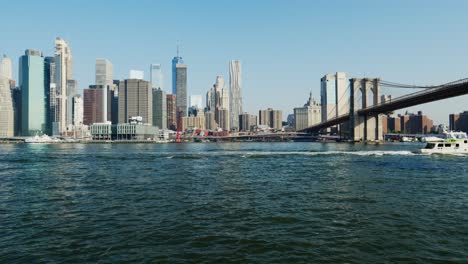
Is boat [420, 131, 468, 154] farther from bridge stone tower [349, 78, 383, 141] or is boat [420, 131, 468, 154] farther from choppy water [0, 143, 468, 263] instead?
bridge stone tower [349, 78, 383, 141]

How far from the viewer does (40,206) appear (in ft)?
61.1

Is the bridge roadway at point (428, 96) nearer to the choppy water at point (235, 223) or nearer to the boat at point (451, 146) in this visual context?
the boat at point (451, 146)

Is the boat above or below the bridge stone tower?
below

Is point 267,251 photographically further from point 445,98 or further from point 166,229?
point 445,98

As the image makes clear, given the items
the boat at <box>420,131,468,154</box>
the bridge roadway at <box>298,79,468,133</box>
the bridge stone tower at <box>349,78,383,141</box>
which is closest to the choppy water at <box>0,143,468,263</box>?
Answer: the boat at <box>420,131,468,154</box>

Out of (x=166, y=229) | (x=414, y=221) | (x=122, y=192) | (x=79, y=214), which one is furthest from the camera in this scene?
(x=122, y=192)

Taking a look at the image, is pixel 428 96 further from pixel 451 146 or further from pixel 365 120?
pixel 365 120

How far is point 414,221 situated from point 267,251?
725 centimetres

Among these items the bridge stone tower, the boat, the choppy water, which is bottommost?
the choppy water

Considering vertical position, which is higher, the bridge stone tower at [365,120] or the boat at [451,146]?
the bridge stone tower at [365,120]

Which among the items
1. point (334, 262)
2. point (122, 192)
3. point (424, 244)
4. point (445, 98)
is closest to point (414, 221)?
point (424, 244)

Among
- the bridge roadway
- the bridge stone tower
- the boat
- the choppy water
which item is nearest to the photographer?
the choppy water

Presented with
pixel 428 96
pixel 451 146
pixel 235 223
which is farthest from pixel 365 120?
pixel 235 223

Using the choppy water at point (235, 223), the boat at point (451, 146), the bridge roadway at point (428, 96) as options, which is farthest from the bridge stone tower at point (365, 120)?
the choppy water at point (235, 223)
